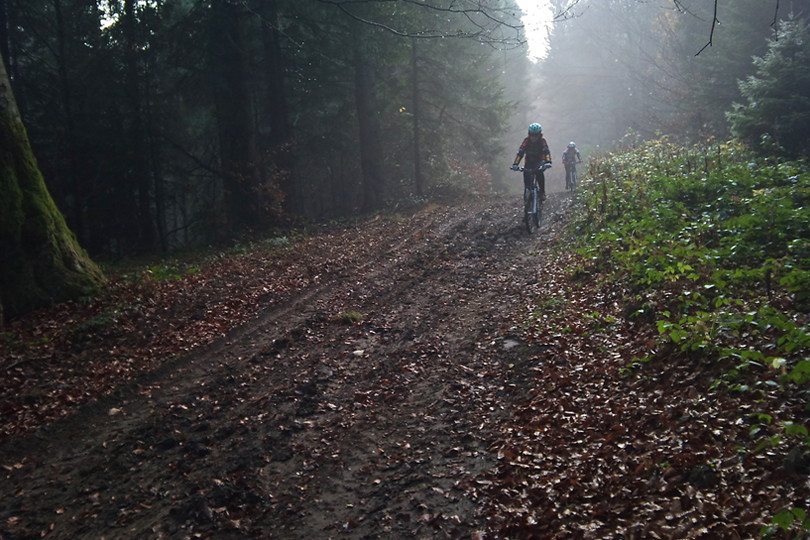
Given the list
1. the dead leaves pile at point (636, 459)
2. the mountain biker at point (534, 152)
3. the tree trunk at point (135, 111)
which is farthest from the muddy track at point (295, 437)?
the tree trunk at point (135, 111)

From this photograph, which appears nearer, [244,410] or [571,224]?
[244,410]

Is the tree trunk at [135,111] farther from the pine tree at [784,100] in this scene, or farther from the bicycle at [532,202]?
the pine tree at [784,100]

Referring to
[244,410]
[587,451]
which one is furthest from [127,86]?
[587,451]

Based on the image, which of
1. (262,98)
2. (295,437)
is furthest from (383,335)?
(262,98)

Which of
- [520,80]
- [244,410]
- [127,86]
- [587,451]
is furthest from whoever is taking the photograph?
[520,80]

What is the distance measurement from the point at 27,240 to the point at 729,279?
10463 mm

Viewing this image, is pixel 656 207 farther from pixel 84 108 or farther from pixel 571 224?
pixel 84 108

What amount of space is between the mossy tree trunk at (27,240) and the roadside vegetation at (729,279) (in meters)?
8.74

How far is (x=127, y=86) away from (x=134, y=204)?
4713mm

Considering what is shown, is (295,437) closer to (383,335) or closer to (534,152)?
(383,335)

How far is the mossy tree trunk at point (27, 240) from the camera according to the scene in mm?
8742

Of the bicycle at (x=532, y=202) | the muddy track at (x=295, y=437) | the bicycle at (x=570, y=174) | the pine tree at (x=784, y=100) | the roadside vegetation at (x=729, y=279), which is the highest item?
the pine tree at (x=784, y=100)

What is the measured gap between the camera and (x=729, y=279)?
6.82 m

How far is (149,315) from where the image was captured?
896 centimetres
